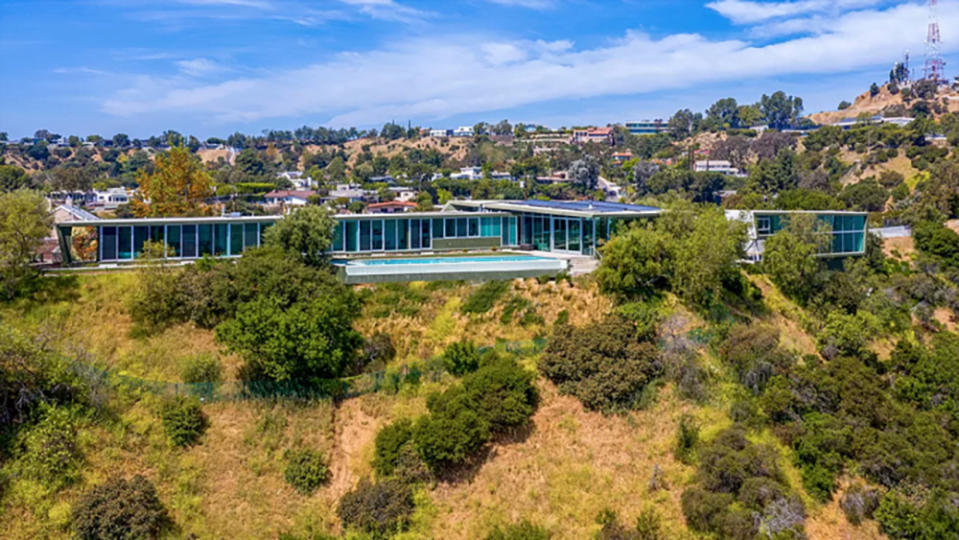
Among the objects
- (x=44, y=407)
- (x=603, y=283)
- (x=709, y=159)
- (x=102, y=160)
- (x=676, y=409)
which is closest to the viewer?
(x=44, y=407)

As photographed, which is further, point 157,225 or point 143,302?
point 157,225

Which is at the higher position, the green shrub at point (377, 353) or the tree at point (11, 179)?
the tree at point (11, 179)

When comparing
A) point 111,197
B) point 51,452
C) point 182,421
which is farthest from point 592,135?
point 51,452

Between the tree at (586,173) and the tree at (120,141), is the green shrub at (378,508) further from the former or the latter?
the tree at (120,141)

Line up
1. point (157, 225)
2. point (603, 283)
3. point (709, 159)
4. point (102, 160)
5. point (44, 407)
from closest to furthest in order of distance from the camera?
1. point (44, 407)
2. point (603, 283)
3. point (157, 225)
4. point (709, 159)
5. point (102, 160)

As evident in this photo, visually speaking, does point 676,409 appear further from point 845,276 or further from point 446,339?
point 845,276

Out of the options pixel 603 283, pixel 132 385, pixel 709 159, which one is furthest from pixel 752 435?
pixel 709 159

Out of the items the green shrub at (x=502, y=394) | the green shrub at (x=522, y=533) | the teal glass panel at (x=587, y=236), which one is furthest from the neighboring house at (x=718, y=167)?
the green shrub at (x=522, y=533)
